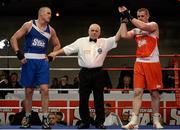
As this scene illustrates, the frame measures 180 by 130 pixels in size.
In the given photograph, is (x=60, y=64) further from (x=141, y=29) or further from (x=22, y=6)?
(x=141, y=29)

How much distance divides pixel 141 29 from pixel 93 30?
0.72m

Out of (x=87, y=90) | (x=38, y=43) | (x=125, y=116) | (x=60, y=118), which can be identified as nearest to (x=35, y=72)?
(x=38, y=43)

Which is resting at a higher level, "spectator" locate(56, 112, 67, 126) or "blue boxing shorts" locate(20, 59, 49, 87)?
"blue boxing shorts" locate(20, 59, 49, 87)

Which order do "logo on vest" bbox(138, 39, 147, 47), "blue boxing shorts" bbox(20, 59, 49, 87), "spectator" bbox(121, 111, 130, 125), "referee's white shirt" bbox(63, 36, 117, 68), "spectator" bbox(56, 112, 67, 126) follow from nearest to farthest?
"logo on vest" bbox(138, 39, 147, 47) < "blue boxing shorts" bbox(20, 59, 49, 87) < "referee's white shirt" bbox(63, 36, 117, 68) < "spectator" bbox(56, 112, 67, 126) < "spectator" bbox(121, 111, 130, 125)

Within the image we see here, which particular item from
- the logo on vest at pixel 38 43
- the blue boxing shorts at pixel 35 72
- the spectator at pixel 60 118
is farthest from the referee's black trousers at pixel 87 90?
the spectator at pixel 60 118

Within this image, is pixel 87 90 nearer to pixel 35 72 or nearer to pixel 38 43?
pixel 35 72

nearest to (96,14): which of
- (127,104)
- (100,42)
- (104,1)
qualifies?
(104,1)

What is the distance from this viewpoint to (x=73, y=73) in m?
13.9

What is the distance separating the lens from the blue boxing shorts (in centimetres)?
660

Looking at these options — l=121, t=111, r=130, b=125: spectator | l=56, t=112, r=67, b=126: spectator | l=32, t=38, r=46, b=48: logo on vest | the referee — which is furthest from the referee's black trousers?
l=121, t=111, r=130, b=125: spectator

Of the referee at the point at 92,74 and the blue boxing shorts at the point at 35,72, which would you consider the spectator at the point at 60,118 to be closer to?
the referee at the point at 92,74

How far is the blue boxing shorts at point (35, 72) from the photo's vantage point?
21.7 feet

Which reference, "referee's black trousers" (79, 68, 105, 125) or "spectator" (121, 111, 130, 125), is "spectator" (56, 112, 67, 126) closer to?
"spectator" (121, 111, 130, 125)

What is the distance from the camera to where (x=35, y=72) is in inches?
261
